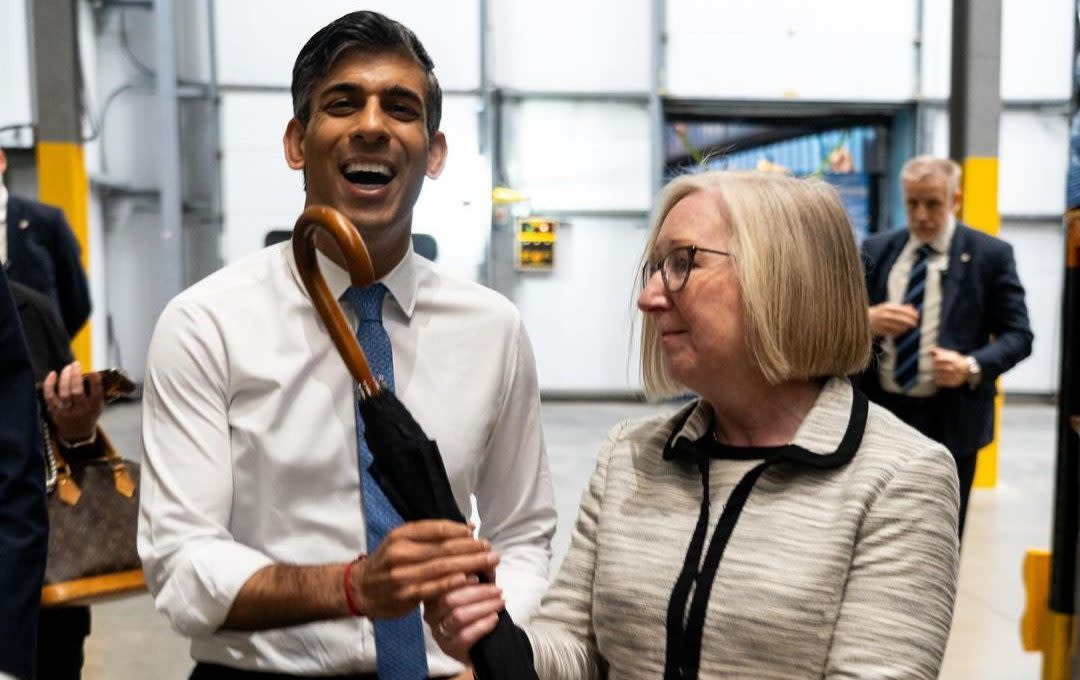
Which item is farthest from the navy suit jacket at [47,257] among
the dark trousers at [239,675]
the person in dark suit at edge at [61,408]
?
the dark trousers at [239,675]

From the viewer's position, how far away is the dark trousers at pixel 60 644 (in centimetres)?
253

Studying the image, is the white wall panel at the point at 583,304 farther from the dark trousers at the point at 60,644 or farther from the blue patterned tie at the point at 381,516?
the blue patterned tie at the point at 381,516

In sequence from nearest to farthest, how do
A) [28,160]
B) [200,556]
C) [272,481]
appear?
[200,556] < [272,481] < [28,160]

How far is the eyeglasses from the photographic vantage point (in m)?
1.34

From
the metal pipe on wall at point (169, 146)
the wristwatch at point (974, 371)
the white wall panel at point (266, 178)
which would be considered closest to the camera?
the wristwatch at point (974, 371)

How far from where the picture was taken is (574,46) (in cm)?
1148

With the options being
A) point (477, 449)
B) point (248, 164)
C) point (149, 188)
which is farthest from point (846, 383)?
point (149, 188)

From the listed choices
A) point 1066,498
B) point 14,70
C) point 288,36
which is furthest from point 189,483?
point 288,36

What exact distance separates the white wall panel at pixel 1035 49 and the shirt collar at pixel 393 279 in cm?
1163

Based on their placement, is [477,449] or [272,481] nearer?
[272,481]

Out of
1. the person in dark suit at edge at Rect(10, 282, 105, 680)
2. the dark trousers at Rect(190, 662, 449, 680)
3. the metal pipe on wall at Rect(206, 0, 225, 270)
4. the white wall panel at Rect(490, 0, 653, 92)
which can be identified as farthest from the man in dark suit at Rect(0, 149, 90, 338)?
the white wall panel at Rect(490, 0, 653, 92)

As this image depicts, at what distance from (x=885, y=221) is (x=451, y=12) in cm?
517

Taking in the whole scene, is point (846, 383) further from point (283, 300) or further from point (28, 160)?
point (28, 160)

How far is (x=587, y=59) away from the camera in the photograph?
11484 millimetres
